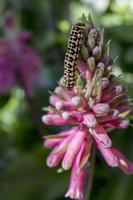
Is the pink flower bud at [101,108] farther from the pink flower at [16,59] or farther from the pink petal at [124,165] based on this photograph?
the pink flower at [16,59]

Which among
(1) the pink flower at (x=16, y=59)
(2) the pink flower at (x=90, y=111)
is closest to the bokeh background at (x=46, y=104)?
(1) the pink flower at (x=16, y=59)

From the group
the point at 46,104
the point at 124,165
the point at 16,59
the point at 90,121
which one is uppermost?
the point at 16,59

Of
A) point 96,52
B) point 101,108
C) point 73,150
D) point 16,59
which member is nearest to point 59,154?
point 73,150

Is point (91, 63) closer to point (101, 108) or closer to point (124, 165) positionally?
point (101, 108)

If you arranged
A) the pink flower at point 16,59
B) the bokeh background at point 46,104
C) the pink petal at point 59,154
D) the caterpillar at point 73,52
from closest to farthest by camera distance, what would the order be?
the caterpillar at point 73,52 → the pink petal at point 59,154 → the bokeh background at point 46,104 → the pink flower at point 16,59

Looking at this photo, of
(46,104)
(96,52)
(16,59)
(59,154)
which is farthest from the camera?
(46,104)
